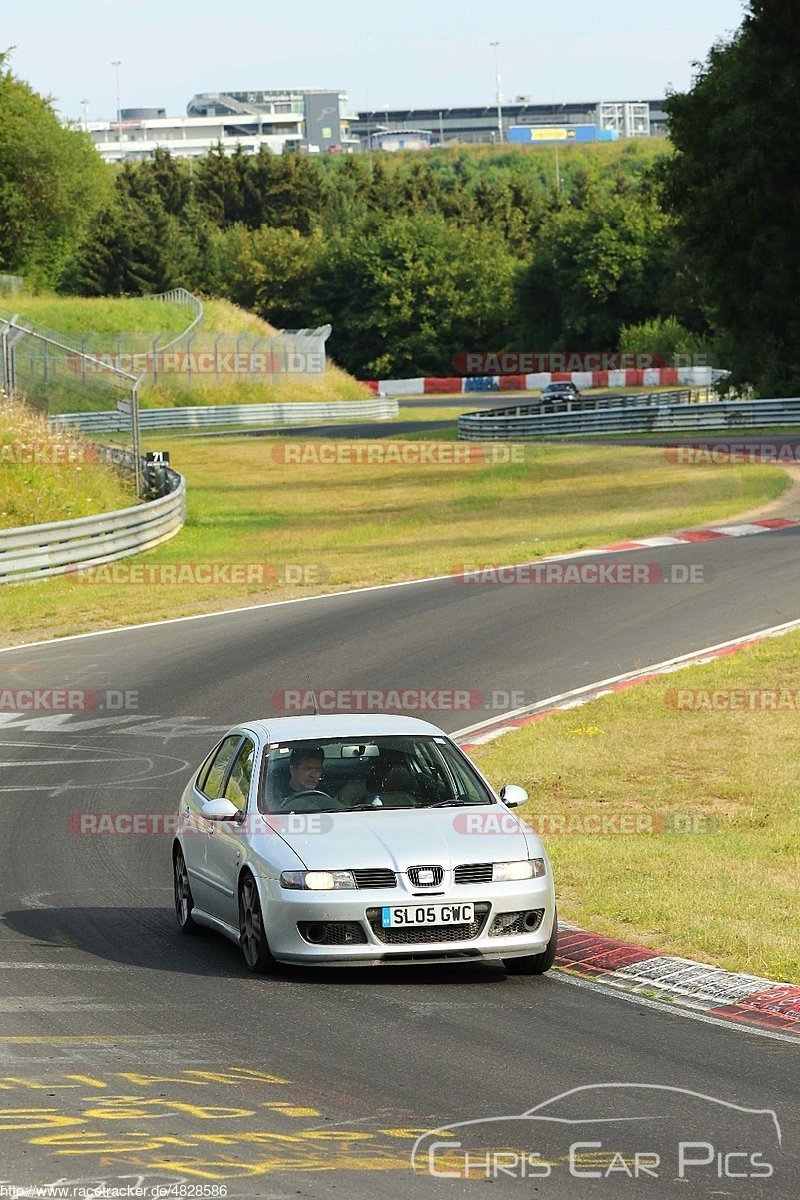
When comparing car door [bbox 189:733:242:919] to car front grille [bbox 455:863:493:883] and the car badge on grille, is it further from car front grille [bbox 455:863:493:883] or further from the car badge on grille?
car front grille [bbox 455:863:493:883]

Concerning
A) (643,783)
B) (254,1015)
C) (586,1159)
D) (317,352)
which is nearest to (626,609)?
(643,783)

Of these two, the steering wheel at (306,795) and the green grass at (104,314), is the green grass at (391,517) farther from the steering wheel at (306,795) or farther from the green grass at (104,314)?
the green grass at (104,314)

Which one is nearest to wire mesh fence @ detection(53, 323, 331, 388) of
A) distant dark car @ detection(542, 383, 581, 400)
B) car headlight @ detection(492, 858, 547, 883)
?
distant dark car @ detection(542, 383, 581, 400)

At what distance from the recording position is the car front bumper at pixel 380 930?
8.52 metres

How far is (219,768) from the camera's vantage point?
34.1 ft

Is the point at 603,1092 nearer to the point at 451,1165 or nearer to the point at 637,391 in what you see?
the point at 451,1165

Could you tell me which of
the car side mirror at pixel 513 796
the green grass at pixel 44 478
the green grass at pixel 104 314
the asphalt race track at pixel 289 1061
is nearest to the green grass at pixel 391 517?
the green grass at pixel 44 478

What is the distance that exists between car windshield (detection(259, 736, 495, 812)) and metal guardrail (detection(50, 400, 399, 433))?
61583 millimetres

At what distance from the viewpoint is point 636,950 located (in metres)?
9.34

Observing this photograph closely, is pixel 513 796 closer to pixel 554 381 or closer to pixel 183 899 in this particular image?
pixel 183 899

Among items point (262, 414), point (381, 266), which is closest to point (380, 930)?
point (262, 414)

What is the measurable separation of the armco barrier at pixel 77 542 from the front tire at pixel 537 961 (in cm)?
1970

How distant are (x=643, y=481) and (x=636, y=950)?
3283 centimetres

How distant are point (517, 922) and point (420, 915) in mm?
568
